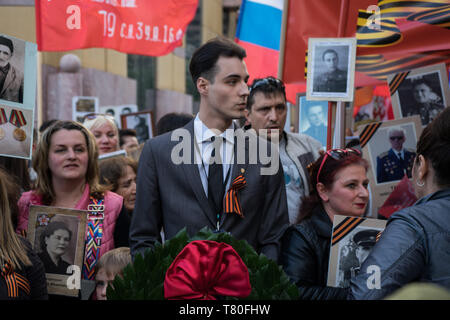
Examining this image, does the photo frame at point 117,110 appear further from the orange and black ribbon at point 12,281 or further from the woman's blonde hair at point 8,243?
the orange and black ribbon at point 12,281

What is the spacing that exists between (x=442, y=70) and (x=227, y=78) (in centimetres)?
206

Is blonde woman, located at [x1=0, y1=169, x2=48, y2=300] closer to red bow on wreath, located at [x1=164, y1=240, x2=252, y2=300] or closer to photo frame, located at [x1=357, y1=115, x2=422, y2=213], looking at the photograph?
red bow on wreath, located at [x1=164, y1=240, x2=252, y2=300]

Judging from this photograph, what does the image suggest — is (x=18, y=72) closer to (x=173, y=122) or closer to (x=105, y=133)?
(x=173, y=122)

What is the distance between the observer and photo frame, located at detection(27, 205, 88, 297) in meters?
2.94

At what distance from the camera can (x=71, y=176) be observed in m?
3.67

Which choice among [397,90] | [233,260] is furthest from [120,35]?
[233,260]

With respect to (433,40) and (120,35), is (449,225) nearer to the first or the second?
(433,40)

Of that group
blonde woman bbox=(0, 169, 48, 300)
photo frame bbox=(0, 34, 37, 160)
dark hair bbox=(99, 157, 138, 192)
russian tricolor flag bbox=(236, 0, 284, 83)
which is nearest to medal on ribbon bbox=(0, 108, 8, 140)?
photo frame bbox=(0, 34, 37, 160)

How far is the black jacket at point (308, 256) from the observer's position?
8.79ft

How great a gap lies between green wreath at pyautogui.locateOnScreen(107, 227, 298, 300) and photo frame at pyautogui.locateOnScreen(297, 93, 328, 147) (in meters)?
3.60

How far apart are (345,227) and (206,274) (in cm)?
114

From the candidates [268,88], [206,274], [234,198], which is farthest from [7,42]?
[206,274]

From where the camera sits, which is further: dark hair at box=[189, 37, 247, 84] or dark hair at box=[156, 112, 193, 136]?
dark hair at box=[156, 112, 193, 136]

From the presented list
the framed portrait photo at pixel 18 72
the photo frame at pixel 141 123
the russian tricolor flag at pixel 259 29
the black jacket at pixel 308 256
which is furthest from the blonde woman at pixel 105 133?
the black jacket at pixel 308 256
